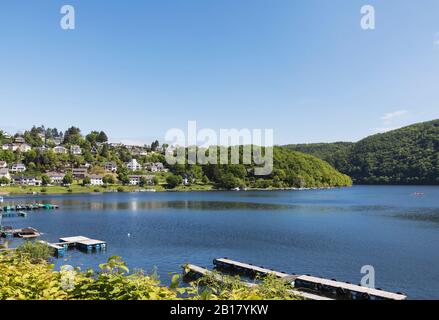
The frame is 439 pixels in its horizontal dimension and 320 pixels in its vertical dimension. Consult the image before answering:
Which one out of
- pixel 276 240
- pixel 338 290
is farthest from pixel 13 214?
pixel 338 290

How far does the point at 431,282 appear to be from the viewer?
137 feet

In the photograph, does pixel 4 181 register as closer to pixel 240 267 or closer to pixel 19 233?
pixel 19 233

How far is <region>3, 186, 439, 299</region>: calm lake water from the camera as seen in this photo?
1869 inches

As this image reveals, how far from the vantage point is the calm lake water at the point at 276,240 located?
47.5 meters

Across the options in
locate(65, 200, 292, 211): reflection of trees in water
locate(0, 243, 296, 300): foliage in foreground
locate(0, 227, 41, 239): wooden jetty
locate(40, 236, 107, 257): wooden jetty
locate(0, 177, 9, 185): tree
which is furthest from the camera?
locate(0, 177, 9, 185): tree

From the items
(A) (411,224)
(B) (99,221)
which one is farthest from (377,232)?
(B) (99,221)

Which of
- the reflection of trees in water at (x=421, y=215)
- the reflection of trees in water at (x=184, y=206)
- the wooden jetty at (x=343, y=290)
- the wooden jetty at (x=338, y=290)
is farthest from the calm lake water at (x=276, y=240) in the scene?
the reflection of trees in water at (x=184, y=206)

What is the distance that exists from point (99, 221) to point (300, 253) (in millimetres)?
55910

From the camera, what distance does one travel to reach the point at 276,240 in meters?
67.4

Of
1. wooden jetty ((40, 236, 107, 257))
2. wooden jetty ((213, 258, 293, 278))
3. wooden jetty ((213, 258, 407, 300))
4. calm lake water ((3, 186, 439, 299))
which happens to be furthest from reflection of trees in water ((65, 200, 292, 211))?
wooden jetty ((213, 258, 407, 300))

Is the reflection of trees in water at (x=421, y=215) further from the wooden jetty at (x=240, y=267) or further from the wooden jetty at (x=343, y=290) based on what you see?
the wooden jetty at (x=343, y=290)
